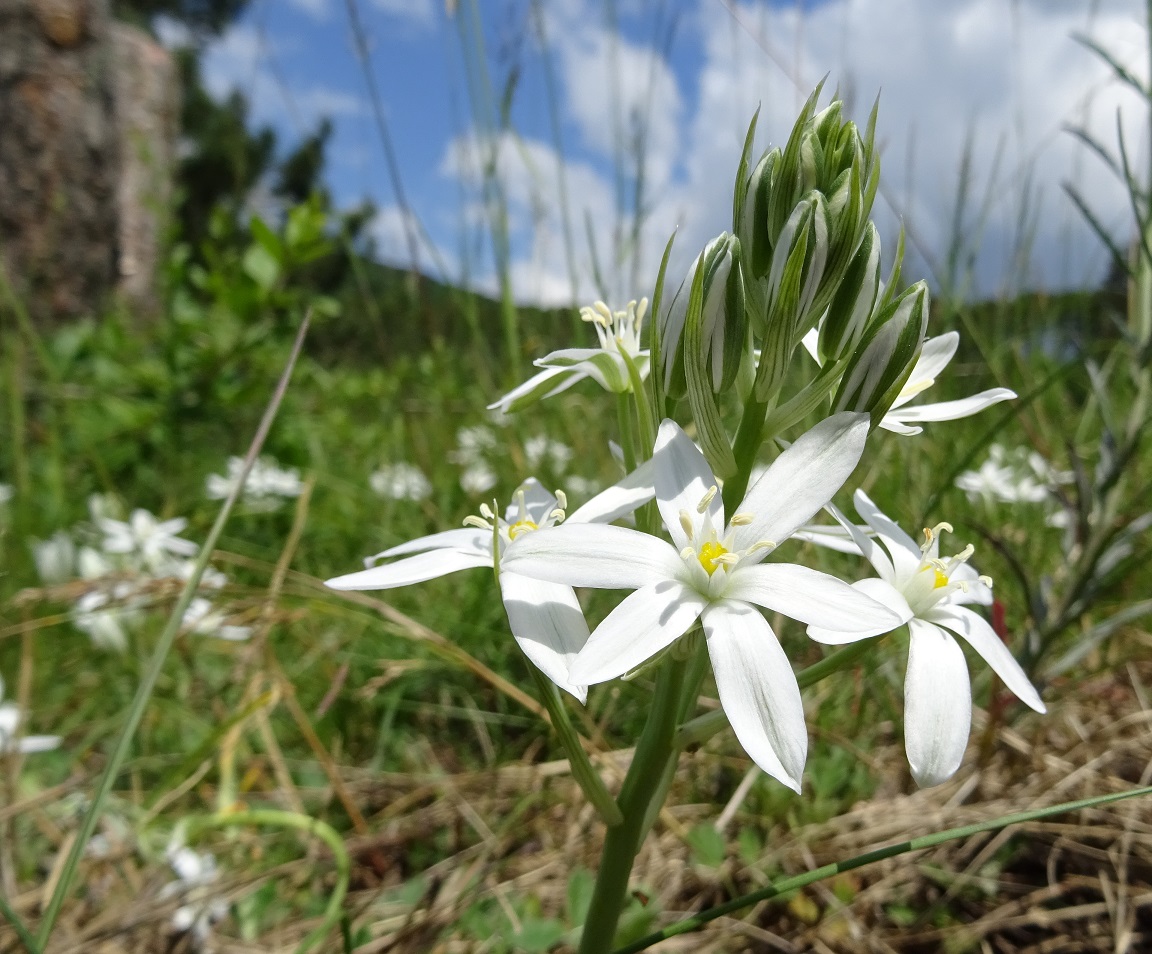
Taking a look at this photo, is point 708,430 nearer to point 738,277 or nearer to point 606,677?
point 738,277

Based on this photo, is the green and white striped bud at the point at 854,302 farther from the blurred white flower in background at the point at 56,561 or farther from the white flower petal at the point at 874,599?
the blurred white flower in background at the point at 56,561

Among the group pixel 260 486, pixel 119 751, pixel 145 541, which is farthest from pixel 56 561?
pixel 119 751

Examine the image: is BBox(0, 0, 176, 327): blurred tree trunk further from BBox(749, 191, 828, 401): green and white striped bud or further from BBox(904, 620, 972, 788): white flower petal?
BBox(904, 620, 972, 788): white flower petal

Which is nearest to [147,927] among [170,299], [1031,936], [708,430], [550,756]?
[550,756]

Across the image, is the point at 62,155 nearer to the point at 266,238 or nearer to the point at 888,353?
the point at 266,238

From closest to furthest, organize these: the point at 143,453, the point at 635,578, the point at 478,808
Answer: the point at 635,578
the point at 478,808
the point at 143,453

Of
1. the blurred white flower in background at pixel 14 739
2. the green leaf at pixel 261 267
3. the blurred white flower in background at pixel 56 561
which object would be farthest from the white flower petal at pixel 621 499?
the green leaf at pixel 261 267
